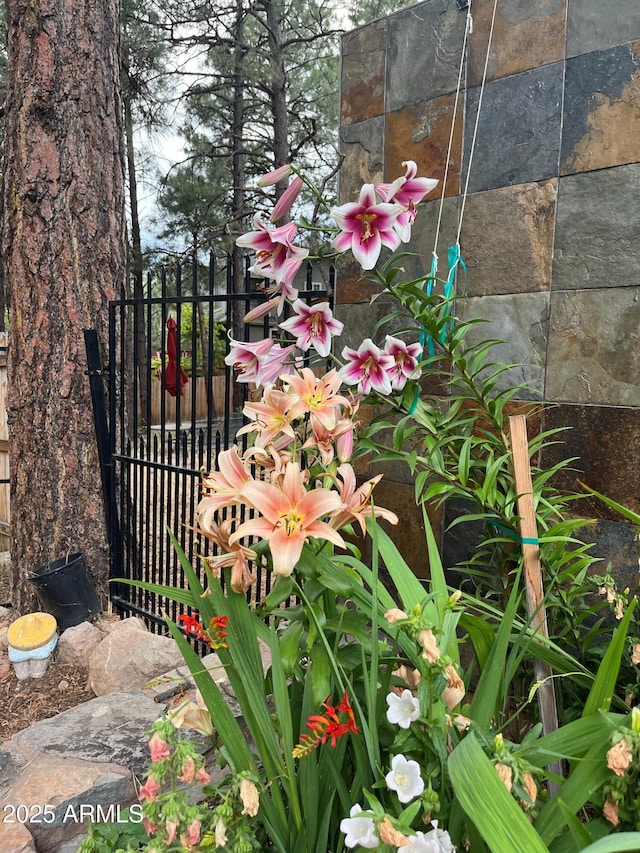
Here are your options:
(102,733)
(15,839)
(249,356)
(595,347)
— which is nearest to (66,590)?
(102,733)

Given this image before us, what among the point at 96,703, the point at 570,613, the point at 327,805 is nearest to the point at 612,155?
the point at 570,613

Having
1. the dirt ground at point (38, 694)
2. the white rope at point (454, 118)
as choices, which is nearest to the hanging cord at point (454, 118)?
the white rope at point (454, 118)

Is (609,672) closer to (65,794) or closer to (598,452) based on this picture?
(598,452)

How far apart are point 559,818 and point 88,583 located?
114 inches

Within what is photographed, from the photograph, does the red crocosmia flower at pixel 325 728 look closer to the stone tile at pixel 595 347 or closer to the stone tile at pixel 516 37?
the stone tile at pixel 595 347

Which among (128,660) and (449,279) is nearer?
(449,279)

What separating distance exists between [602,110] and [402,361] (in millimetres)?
827

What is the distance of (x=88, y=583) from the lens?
130 inches

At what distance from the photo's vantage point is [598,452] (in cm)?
163

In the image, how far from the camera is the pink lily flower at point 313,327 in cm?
143

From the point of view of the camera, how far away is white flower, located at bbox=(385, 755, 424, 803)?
0.84 meters

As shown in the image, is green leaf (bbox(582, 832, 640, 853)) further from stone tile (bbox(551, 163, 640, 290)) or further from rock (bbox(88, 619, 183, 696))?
rock (bbox(88, 619, 183, 696))

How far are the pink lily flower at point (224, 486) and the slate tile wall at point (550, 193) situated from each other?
37.3 inches

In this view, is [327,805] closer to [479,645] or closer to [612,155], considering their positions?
[479,645]
